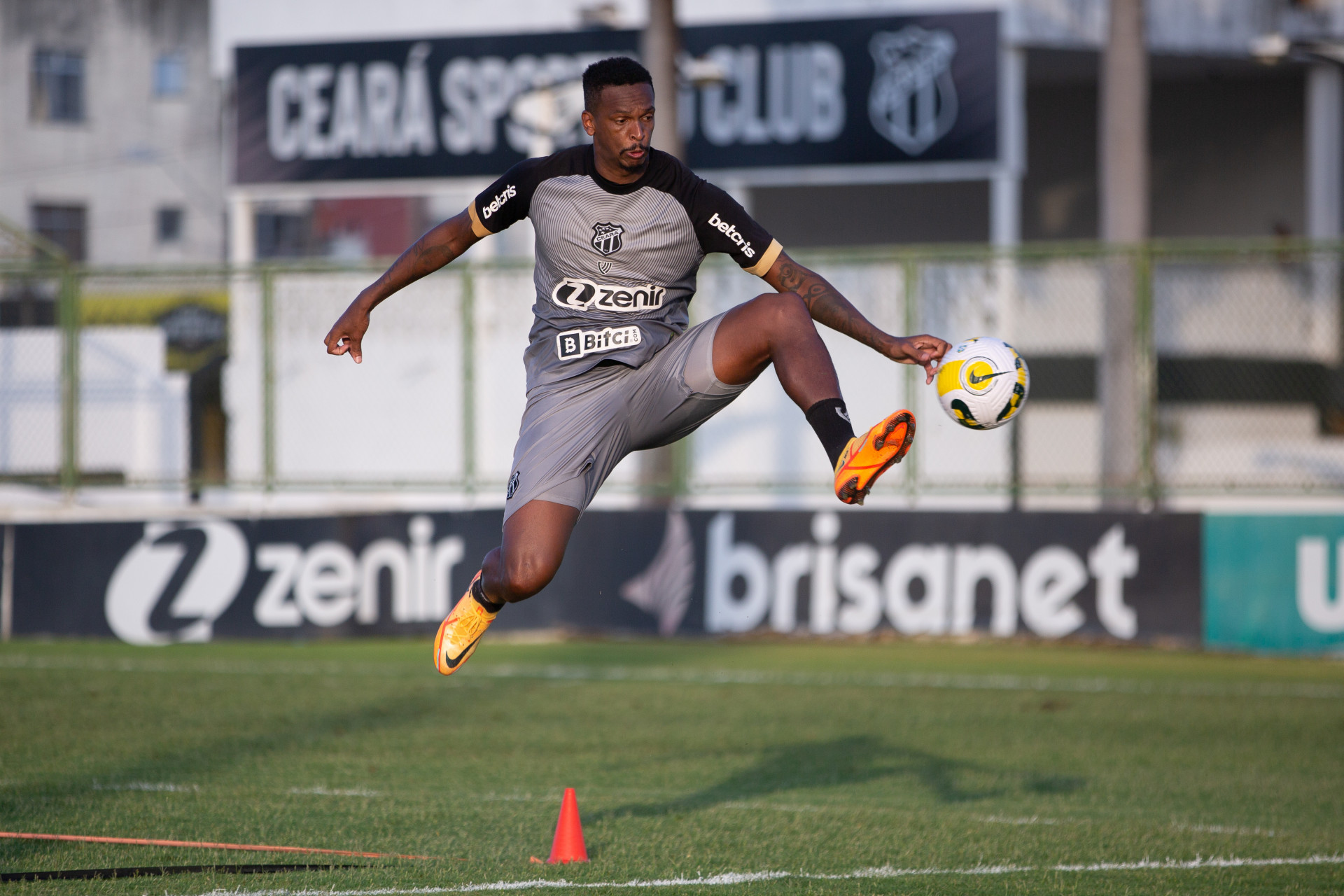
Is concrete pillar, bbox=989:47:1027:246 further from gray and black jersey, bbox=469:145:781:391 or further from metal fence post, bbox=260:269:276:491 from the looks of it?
gray and black jersey, bbox=469:145:781:391

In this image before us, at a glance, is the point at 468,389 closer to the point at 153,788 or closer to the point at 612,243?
the point at 153,788

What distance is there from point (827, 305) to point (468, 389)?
365 inches

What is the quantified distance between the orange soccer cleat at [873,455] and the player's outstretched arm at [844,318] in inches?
9.2

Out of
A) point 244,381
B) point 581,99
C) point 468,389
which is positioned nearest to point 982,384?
point 468,389

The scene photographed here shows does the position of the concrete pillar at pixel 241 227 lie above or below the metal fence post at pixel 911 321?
above

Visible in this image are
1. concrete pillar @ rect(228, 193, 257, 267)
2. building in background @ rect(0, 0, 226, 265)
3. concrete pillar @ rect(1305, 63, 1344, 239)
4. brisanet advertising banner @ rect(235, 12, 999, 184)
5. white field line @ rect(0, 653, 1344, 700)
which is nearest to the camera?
white field line @ rect(0, 653, 1344, 700)

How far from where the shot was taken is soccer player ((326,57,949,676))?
5.57 m

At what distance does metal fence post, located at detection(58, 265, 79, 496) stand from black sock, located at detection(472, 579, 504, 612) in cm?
988

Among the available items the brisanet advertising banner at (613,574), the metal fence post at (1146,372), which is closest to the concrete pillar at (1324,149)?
the metal fence post at (1146,372)

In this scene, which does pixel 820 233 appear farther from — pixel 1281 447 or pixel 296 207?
pixel 296 207

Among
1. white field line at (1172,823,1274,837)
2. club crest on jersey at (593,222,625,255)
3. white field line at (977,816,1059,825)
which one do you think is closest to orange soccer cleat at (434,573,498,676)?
club crest on jersey at (593,222,625,255)

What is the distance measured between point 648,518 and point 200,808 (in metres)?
7.00

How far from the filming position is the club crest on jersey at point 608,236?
584cm

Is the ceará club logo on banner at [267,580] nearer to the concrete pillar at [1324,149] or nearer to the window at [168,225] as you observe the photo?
the concrete pillar at [1324,149]
